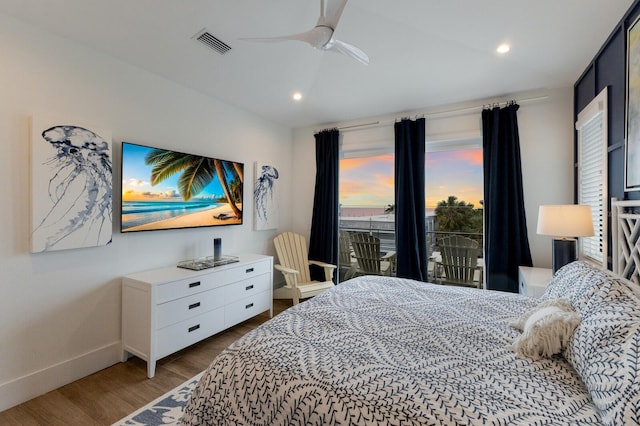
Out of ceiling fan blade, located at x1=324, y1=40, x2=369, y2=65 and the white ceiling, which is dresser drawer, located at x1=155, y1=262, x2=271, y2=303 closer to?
the white ceiling

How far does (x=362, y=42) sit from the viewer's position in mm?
2588

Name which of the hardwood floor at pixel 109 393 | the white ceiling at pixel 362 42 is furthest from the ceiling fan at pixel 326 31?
the hardwood floor at pixel 109 393

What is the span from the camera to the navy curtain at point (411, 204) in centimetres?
361

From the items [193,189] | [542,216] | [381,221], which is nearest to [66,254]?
[193,189]

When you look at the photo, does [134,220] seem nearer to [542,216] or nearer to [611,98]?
[542,216]

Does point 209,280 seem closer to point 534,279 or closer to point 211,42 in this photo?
point 211,42

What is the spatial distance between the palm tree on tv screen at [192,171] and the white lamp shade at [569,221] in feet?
10.5

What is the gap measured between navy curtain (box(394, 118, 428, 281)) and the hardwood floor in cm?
242

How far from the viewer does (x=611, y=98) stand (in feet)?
7.02

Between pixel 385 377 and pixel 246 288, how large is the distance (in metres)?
2.32

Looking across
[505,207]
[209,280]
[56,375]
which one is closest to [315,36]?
[209,280]

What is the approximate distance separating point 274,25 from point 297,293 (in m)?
2.81

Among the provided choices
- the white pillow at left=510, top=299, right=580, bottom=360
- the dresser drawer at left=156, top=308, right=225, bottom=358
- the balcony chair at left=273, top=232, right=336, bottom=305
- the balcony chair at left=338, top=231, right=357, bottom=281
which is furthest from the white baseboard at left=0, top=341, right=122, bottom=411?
the white pillow at left=510, top=299, right=580, bottom=360

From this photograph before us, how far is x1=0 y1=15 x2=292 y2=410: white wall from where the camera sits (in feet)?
6.40
